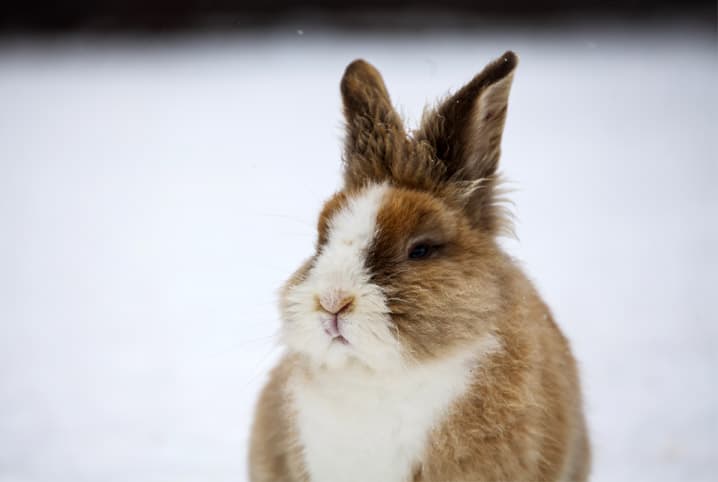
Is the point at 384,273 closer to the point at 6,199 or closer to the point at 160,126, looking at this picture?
the point at 6,199

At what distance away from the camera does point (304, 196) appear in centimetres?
1056

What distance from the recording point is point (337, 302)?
2793 millimetres

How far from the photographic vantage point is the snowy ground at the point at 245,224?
502 cm

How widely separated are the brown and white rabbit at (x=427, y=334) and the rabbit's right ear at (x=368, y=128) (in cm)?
1

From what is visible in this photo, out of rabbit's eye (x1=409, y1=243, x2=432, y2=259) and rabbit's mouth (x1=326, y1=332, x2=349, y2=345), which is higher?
rabbit's eye (x1=409, y1=243, x2=432, y2=259)

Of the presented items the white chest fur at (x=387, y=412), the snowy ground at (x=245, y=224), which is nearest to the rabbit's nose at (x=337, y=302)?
the white chest fur at (x=387, y=412)

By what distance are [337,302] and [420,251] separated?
45 cm

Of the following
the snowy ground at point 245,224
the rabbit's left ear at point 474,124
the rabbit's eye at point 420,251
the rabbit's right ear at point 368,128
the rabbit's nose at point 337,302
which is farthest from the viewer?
the snowy ground at point 245,224

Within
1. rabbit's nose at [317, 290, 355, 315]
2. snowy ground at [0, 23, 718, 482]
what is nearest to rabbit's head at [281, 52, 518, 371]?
rabbit's nose at [317, 290, 355, 315]

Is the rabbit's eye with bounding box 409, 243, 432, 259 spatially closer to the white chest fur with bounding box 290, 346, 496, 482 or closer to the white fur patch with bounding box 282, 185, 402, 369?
the white fur patch with bounding box 282, 185, 402, 369

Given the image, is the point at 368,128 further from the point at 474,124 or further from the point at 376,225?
the point at 376,225

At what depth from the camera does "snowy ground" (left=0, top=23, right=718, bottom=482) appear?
197 inches

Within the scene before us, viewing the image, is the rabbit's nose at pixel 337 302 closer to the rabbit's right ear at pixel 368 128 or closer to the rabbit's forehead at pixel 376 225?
the rabbit's forehead at pixel 376 225

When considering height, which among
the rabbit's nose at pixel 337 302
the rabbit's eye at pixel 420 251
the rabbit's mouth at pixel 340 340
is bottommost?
the rabbit's mouth at pixel 340 340
